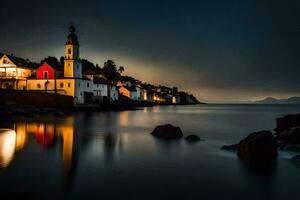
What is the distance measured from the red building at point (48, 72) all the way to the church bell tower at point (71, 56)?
8.24 ft

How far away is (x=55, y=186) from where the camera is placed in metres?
11.4

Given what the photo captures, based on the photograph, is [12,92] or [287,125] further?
[12,92]

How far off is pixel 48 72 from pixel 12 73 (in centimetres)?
1203

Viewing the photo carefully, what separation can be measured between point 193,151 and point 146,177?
24.7 feet

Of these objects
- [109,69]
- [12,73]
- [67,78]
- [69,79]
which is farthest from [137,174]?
[109,69]

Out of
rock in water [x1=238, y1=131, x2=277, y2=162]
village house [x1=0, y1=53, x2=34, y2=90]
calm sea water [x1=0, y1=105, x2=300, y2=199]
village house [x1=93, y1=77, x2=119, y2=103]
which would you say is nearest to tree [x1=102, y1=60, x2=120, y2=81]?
village house [x1=93, y1=77, x2=119, y2=103]

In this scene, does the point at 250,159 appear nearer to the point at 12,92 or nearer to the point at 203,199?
the point at 203,199

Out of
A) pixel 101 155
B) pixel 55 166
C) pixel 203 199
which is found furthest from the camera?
pixel 101 155

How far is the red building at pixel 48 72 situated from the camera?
7300cm

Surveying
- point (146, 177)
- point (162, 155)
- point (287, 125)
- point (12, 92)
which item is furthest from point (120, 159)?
point (12, 92)

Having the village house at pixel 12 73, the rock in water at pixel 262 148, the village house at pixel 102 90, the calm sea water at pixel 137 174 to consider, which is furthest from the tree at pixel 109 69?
the rock in water at pixel 262 148

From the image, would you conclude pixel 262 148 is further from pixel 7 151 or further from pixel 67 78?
pixel 67 78

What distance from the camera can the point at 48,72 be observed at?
7325cm

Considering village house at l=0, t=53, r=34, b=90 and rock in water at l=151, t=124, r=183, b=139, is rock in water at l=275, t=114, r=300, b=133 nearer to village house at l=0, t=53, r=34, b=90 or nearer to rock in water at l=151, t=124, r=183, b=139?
rock in water at l=151, t=124, r=183, b=139
